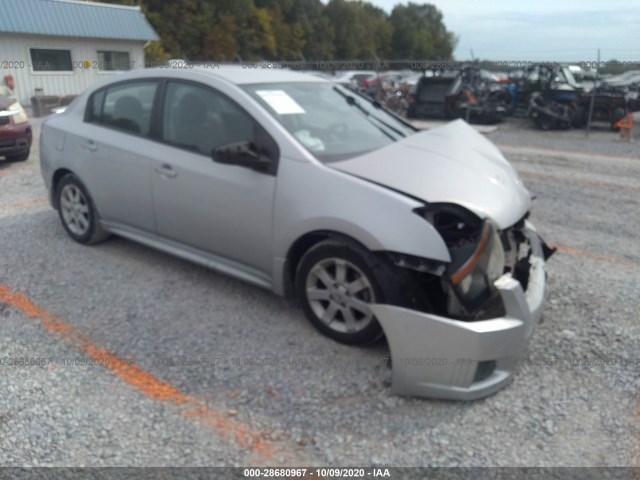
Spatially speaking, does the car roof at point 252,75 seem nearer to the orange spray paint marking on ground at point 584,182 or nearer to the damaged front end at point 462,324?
the damaged front end at point 462,324

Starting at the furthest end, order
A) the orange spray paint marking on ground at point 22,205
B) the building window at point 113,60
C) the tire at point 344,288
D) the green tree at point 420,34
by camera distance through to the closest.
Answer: the green tree at point 420,34, the building window at point 113,60, the orange spray paint marking on ground at point 22,205, the tire at point 344,288

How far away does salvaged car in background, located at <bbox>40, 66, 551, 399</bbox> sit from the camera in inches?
115

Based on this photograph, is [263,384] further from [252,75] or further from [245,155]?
[252,75]

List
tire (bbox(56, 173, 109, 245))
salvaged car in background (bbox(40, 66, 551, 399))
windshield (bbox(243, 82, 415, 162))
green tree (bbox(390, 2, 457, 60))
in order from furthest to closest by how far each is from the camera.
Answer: green tree (bbox(390, 2, 457, 60))
tire (bbox(56, 173, 109, 245))
windshield (bbox(243, 82, 415, 162))
salvaged car in background (bbox(40, 66, 551, 399))

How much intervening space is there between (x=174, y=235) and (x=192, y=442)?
1915mm

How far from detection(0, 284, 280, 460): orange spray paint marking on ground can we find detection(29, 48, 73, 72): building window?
2062cm

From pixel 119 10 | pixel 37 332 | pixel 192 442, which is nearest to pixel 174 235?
pixel 37 332

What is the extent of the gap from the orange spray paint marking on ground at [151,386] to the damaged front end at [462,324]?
2.69 feet

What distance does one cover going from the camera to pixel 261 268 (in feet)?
12.1

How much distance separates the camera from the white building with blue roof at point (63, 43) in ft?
66.5

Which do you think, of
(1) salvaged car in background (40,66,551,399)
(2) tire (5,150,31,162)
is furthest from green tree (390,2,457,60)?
(1) salvaged car in background (40,66,551,399)

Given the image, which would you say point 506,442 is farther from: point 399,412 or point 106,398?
point 106,398

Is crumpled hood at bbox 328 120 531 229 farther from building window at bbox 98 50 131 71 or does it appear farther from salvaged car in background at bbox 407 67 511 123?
building window at bbox 98 50 131 71

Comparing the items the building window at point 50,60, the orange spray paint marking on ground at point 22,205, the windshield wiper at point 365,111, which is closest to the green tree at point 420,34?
the building window at point 50,60
